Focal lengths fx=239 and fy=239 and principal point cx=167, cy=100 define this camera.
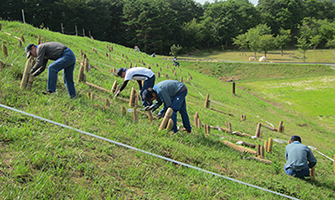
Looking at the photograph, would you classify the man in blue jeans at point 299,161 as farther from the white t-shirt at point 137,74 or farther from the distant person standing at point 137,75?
the white t-shirt at point 137,74

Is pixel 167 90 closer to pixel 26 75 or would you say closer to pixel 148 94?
pixel 148 94

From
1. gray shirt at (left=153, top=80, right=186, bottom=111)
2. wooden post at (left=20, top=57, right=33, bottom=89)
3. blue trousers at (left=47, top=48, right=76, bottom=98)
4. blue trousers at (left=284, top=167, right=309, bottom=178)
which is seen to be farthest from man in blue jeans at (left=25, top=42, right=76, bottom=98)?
blue trousers at (left=284, top=167, right=309, bottom=178)

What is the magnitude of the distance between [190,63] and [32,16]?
33.2 metres

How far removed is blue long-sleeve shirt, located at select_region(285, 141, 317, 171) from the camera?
6254mm

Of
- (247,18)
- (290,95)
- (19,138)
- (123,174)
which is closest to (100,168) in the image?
(123,174)

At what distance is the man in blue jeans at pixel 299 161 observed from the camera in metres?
6.26

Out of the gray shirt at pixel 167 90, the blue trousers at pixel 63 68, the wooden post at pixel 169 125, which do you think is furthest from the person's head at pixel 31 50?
the wooden post at pixel 169 125

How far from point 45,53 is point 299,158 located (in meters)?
7.12

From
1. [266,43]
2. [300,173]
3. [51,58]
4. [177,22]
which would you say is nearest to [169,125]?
[51,58]

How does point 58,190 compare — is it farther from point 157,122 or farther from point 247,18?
point 247,18

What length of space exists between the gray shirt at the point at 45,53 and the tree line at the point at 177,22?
47568 mm

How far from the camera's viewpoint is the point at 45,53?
6.09 meters

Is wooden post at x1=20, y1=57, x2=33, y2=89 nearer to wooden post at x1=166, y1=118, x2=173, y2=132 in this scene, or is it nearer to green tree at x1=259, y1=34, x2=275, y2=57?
wooden post at x1=166, y1=118, x2=173, y2=132

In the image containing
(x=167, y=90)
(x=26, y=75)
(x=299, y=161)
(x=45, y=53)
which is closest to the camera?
(x=26, y=75)
